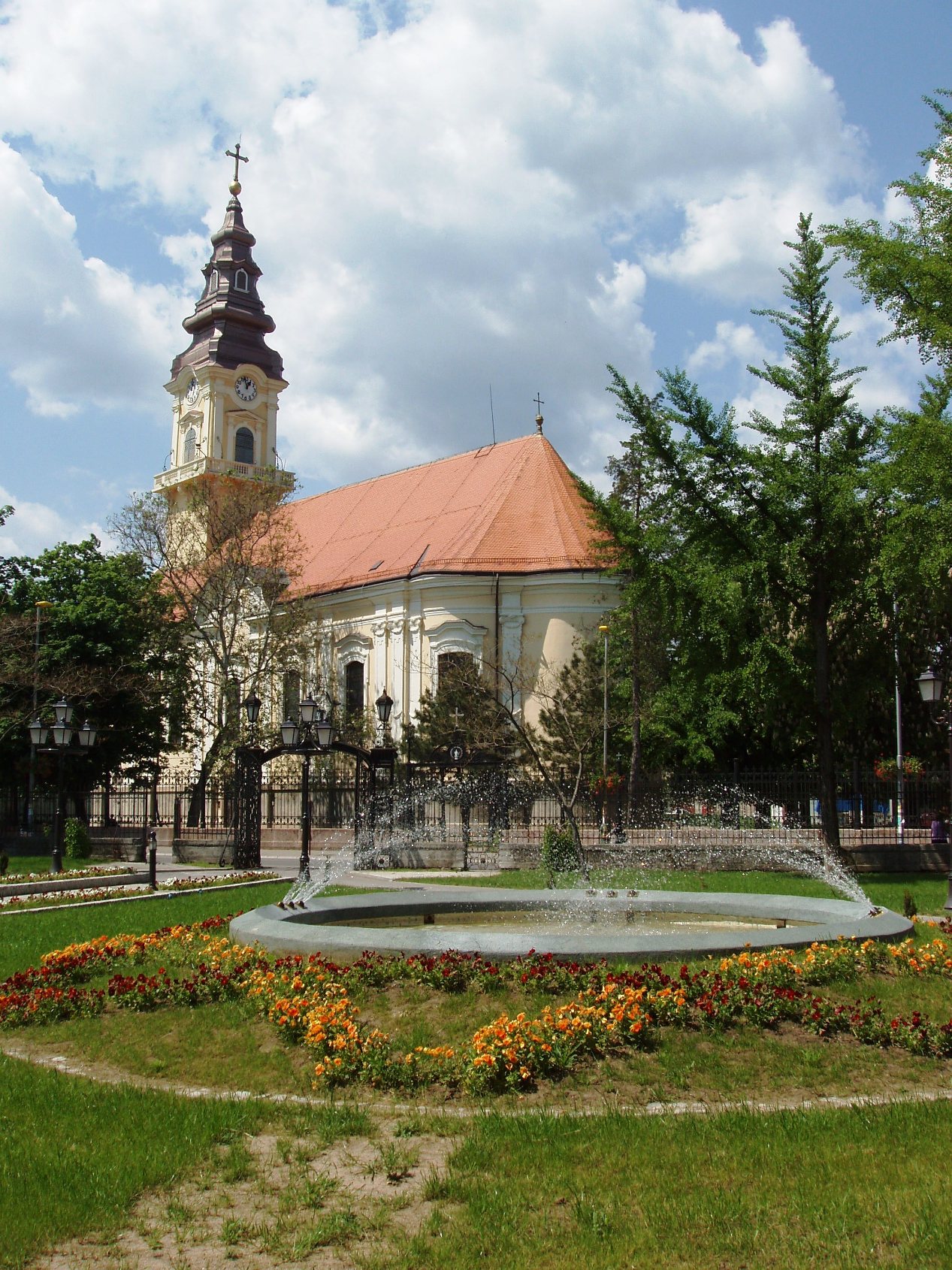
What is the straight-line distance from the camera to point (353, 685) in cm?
4819

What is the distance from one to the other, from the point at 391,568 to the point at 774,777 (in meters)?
23.5

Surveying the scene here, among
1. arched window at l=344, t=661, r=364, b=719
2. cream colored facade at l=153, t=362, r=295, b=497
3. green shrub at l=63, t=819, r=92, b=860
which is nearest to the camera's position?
green shrub at l=63, t=819, r=92, b=860

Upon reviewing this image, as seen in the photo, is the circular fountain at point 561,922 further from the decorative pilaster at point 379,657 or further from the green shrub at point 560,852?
the decorative pilaster at point 379,657

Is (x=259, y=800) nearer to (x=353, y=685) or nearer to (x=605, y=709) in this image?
(x=605, y=709)

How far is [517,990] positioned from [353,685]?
40.4 m

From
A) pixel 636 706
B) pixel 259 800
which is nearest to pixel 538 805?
pixel 636 706

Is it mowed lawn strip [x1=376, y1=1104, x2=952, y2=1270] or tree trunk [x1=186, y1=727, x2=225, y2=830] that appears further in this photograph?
tree trunk [x1=186, y1=727, x2=225, y2=830]

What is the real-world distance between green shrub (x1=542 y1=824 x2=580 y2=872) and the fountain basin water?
33.4ft

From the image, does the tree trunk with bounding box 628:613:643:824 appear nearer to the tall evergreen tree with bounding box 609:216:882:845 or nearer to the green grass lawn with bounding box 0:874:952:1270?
the tall evergreen tree with bounding box 609:216:882:845

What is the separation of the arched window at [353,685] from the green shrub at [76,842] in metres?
18.4

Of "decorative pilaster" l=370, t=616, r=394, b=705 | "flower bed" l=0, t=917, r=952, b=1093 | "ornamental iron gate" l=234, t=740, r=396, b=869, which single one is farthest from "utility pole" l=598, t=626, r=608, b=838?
"flower bed" l=0, t=917, r=952, b=1093

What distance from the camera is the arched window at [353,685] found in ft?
156

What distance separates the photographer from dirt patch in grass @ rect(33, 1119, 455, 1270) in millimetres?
4910

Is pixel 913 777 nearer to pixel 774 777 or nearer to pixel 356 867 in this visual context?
pixel 774 777
